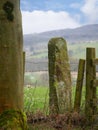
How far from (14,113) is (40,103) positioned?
22.0 ft

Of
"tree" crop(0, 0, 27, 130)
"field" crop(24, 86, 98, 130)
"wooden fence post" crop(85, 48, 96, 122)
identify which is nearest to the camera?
"tree" crop(0, 0, 27, 130)

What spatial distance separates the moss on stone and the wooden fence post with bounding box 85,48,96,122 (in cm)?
396

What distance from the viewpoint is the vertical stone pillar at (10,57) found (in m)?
7.98

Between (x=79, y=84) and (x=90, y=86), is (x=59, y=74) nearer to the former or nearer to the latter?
(x=79, y=84)

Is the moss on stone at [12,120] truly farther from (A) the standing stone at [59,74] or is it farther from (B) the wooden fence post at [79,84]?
(A) the standing stone at [59,74]

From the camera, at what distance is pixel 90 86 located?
11953 millimetres

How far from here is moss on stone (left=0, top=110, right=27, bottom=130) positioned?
7.78 m

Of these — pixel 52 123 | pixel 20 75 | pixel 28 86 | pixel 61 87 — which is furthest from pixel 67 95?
pixel 20 75

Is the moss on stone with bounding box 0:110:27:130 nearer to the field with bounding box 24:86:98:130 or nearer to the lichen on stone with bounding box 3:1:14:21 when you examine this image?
the lichen on stone with bounding box 3:1:14:21

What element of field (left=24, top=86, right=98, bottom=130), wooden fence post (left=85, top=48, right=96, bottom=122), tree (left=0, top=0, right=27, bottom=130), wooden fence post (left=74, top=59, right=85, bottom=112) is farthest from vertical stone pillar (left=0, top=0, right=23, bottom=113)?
wooden fence post (left=74, top=59, right=85, bottom=112)

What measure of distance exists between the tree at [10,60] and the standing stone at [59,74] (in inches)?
191

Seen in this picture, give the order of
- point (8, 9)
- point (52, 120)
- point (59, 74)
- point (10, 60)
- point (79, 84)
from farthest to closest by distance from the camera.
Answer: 1. point (59, 74)
2. point (79, 84)
3. point (52, 120)
4. point (8, 9)
5. point (10, 60)

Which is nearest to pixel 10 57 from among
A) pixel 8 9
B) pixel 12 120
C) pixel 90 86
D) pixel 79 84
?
pixel 8 9

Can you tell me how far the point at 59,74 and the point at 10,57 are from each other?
18.4 feet
